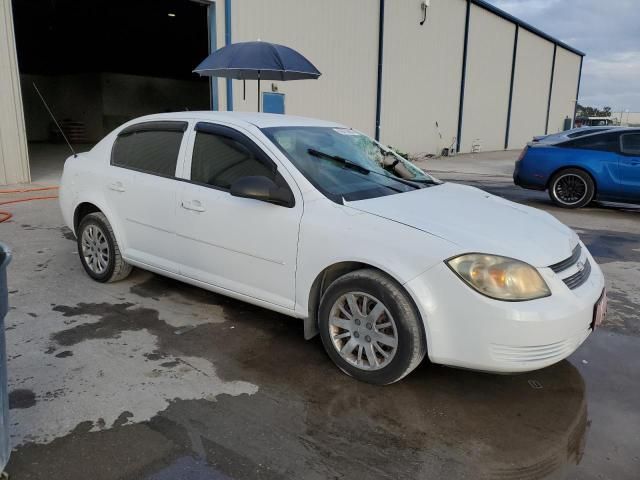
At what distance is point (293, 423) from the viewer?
289cm

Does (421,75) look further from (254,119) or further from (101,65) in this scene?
(254,119)

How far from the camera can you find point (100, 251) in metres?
4.91

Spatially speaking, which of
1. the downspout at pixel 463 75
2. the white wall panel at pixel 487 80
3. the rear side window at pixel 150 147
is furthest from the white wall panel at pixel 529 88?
the rear side window at pixel 150 147

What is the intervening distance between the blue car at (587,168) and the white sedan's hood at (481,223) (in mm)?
6305

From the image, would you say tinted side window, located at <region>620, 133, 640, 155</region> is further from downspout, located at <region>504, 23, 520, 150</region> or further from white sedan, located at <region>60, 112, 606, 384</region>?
downspout, located at <region>504, 23, 520, 150</region>

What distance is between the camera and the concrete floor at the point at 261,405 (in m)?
2.58

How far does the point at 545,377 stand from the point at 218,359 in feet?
6.97

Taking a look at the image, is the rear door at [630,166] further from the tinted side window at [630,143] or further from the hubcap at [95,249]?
the hubcap at [95,249]

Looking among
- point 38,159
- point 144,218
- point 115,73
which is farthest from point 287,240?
point 115,73

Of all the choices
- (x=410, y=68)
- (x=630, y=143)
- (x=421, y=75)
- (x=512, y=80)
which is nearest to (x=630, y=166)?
(x=630, y=143)

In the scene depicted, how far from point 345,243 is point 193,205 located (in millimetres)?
1370

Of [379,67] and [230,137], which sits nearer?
[230,137]

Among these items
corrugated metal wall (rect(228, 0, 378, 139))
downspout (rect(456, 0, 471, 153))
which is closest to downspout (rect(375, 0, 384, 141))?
corrugated metal wall (rect(228, 0, 378, 139))

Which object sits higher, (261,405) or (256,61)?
(256,61)
